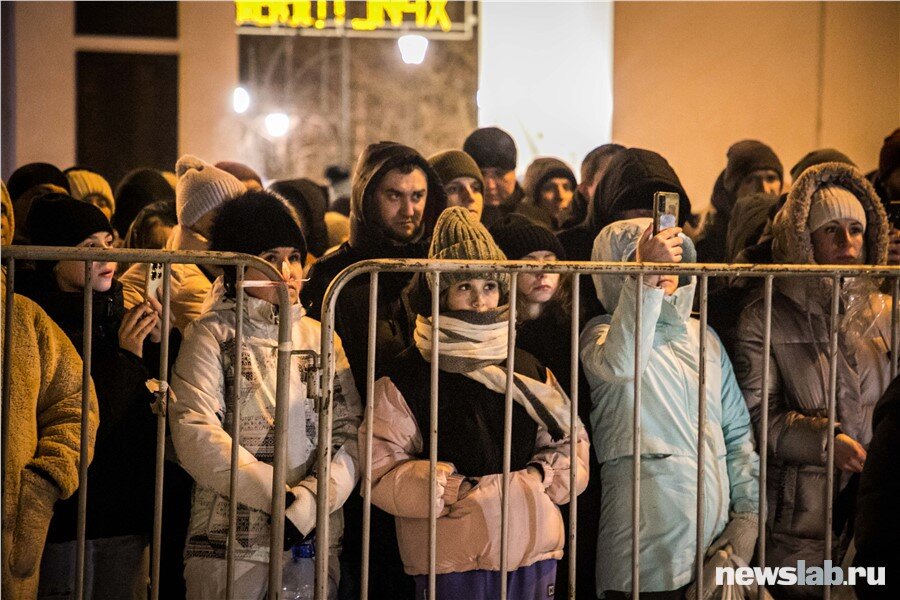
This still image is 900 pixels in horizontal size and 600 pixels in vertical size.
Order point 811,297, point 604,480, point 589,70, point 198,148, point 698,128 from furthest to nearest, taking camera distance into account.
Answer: point 198,148
point 589,70
point 698,128
point 811,297
point 604,480

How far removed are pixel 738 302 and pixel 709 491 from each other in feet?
2.46

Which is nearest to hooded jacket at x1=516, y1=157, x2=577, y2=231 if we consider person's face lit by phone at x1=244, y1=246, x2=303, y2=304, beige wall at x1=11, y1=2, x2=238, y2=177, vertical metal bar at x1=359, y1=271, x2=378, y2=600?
person's face lit by phone at x1=244, y1=246, x2=303, y2=304

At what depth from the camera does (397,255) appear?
387 centimetres

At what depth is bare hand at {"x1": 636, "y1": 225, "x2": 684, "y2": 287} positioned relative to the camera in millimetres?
3309

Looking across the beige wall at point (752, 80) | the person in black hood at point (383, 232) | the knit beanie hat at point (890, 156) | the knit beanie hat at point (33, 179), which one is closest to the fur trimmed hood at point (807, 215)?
the knit beanie hat at point (890, 156)

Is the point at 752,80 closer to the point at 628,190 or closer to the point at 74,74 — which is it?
the point at 628,190

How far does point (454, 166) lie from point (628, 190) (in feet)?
2.76

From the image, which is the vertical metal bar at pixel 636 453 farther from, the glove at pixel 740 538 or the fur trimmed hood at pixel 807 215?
the fur trimmed hood at pixel 807 215

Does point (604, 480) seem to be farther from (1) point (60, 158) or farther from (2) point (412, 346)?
(1) point (60, 158)

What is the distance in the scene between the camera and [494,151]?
193 inches

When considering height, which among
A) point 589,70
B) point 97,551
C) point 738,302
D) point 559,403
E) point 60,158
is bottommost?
point 97,551

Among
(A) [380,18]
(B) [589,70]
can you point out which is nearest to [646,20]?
(B) [589,70]

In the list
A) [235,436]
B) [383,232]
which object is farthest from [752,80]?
[235,436]

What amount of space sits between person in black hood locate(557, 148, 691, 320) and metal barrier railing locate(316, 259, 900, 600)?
2.06ft
